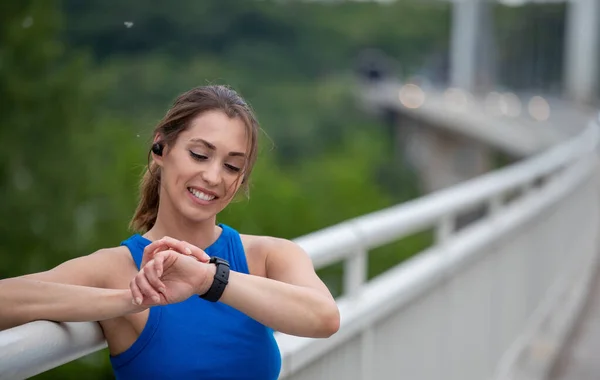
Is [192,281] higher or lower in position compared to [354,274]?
higher

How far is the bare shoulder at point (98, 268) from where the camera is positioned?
1.99 metres

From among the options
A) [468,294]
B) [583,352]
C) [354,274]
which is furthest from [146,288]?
[583,352]

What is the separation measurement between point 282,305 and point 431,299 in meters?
1.98

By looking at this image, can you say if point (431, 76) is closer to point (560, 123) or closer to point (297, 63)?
point (297, 63)

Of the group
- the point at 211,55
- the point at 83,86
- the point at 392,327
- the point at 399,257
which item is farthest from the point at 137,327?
the point at 211,55

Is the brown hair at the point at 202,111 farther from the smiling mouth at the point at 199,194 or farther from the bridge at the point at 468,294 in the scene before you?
the bridge at the point at 468,294

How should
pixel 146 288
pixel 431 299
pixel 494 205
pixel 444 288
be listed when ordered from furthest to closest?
1. pixel 494 205
2. pixel 444 288
3. pixel 431 299
4. pixel 146 288

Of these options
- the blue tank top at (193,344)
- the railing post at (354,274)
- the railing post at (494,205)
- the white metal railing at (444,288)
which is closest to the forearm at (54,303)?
the blue tank top at (193,344)

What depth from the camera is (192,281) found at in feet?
6.29

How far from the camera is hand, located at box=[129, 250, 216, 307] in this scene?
72.8 inches

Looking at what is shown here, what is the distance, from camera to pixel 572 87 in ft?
179

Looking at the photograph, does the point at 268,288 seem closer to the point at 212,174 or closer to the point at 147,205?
the point at 212,174

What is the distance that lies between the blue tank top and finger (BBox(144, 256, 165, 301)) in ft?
0.51

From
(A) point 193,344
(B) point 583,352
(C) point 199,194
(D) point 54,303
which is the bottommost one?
(B) point 583,352
